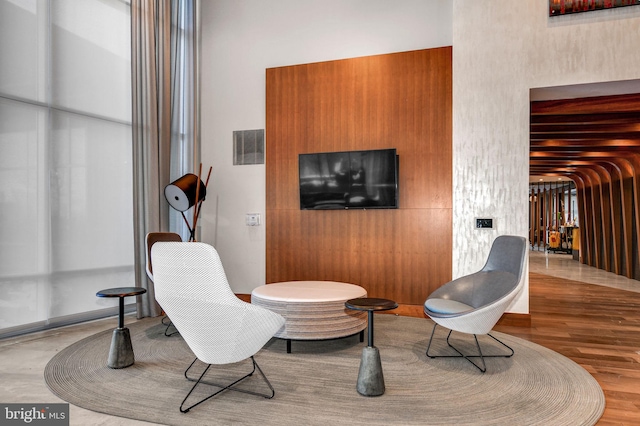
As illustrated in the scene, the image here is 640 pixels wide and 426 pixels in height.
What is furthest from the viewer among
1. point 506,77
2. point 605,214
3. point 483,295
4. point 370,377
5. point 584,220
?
point 584,220

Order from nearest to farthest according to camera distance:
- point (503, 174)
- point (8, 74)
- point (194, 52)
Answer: point (8, 74) → point (503, 174) → point (194, 52)

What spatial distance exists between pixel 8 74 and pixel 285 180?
321 centimetres

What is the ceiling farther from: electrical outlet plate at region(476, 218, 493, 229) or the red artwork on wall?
electrical outlet plate at region(476, 218, 493, 229)

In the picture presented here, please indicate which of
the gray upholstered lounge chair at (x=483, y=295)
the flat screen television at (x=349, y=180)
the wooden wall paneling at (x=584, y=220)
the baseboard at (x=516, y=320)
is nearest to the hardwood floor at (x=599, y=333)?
the baseboard at (x=516, y=320)

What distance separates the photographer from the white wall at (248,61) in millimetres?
5645

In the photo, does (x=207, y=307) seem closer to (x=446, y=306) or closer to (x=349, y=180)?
(x=446, y=306)

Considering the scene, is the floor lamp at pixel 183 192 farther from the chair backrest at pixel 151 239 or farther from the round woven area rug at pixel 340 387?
the round woven area rug at pixel 340 387

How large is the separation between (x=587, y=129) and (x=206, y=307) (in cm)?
719

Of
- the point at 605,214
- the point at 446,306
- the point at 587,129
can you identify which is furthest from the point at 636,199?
the point at 446,306

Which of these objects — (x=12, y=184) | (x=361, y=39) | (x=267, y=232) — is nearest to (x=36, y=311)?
(x=12, y=184)

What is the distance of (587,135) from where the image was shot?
25.6ft

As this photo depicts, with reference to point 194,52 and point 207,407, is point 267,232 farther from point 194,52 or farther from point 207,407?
point 207,407

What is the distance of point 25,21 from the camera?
14.1 ft

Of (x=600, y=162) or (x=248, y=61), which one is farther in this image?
(x=600, y=162)
